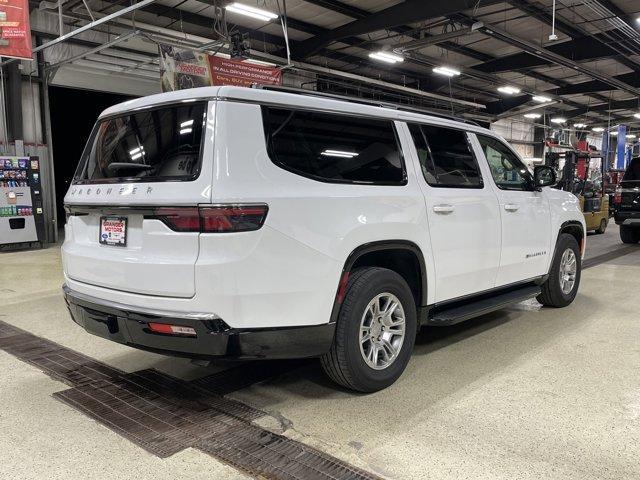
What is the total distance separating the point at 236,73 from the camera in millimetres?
10078

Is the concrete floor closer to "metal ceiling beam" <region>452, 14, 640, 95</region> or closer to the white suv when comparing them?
the white suv

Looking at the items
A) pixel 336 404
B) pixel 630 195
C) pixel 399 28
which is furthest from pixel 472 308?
pixel 399 28

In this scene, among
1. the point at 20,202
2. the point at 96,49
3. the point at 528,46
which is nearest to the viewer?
the point at 96,49

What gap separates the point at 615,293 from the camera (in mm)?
6289

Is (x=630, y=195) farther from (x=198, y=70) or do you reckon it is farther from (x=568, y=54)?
(x=198, y=70)

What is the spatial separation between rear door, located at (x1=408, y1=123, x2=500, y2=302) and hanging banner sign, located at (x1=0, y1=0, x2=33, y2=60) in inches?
273

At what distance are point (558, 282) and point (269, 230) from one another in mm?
3928

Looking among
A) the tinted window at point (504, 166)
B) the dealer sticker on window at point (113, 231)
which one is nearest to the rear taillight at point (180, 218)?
the dealer sticker on window at point (113, 231)

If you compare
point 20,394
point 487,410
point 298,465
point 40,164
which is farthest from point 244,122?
point 40,164

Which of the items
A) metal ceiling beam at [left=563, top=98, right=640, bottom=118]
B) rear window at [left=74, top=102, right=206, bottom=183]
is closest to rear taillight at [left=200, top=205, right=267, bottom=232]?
rear window at [left=74, top=102, right=206, bottom=183]

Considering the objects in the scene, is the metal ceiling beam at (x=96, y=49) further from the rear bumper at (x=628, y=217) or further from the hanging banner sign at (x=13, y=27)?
the rear bumper at (x=628, y=217)

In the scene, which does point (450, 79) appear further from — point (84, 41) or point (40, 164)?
point (40, 164)

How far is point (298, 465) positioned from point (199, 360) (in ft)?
2.44

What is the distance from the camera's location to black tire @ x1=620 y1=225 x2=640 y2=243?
1124cm
